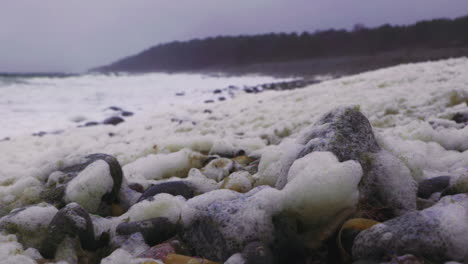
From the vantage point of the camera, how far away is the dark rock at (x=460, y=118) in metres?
3.14

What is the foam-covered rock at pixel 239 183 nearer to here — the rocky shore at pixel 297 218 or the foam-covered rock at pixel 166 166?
the rocky shore at pixel 297 218

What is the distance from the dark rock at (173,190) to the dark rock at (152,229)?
1.08 feet

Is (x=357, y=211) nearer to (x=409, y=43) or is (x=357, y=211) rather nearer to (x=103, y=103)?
(x=103, y=103)

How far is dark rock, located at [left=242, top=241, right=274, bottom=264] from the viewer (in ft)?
3.93

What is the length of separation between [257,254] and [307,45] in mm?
42174

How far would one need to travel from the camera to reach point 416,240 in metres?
1.12

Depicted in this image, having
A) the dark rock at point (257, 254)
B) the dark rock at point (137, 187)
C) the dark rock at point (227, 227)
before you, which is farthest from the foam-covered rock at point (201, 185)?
the dark rock at point (257, 254)

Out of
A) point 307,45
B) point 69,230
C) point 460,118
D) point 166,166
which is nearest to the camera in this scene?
point 69,230

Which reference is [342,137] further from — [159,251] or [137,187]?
[137,187]

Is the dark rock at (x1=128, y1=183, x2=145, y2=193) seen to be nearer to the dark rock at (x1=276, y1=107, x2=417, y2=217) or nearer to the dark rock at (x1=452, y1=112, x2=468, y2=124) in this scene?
the dark rock at (x1=276, y1=107, x2=417, y2=217)

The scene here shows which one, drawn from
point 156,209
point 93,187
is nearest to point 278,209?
point 156,209

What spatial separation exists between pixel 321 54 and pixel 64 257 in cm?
3897

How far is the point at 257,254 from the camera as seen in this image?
121cm

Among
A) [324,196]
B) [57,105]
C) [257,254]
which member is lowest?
[57,105]
